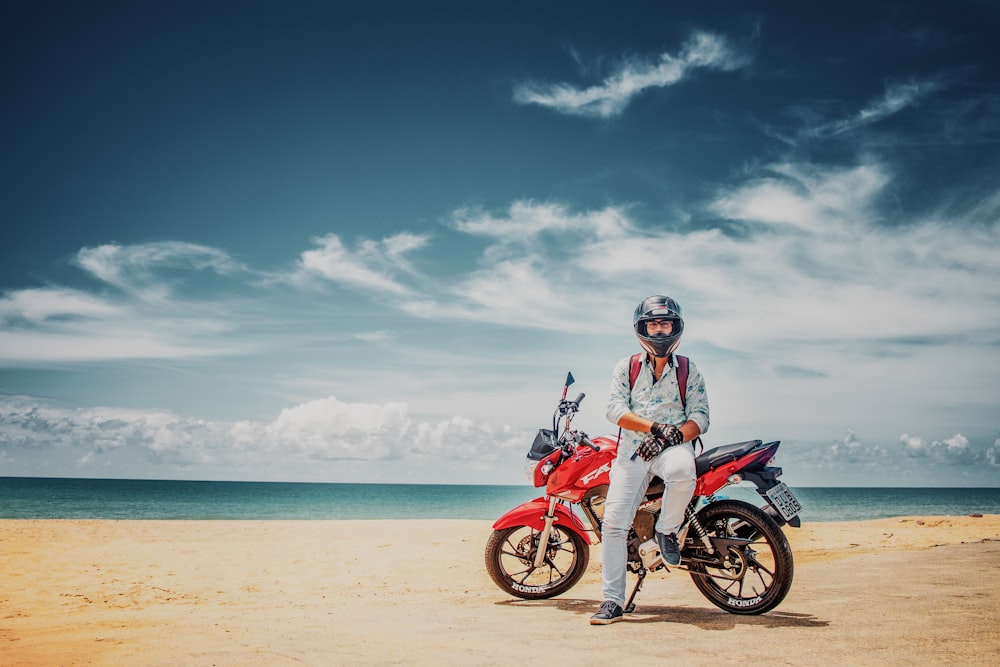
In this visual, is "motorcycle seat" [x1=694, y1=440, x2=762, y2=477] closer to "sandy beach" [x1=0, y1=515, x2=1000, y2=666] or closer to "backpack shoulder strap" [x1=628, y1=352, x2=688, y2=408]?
"backpack shoulder strap" [x1=628, y1=352, x2=688, y2=408]

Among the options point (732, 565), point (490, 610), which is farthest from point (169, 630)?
point (732, 565)

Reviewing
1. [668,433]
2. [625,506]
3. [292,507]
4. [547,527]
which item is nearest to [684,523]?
[625,506]

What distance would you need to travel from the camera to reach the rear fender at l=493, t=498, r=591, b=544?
6.21 meters

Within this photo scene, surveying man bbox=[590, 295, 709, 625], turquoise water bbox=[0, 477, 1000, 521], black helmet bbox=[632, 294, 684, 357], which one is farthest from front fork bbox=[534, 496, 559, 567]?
turquoise water bbox=[0, 477, 1000, 521]

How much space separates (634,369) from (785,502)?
1.47m

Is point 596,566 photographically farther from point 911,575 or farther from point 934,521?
point 934,521

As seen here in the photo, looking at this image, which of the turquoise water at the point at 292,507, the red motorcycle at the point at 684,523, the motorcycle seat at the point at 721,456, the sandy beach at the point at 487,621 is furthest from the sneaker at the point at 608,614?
the turquoise water at the point at 292,507

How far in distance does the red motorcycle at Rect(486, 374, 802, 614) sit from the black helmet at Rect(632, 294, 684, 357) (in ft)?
2.94

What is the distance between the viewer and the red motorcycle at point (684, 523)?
5.18 meters

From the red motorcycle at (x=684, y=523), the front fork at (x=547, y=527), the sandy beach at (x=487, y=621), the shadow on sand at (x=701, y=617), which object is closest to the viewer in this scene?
the sandy beach at (x=487, y=621)

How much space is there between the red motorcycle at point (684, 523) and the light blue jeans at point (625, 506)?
161 mm

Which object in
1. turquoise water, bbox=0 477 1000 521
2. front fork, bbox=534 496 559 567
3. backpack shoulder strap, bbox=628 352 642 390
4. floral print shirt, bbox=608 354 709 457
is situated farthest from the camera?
turquoise water, bbox=0 477 1000 521

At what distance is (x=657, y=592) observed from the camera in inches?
276

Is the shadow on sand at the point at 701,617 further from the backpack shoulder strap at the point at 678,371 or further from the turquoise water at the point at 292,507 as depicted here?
the turquoise water at the point at 292,507
